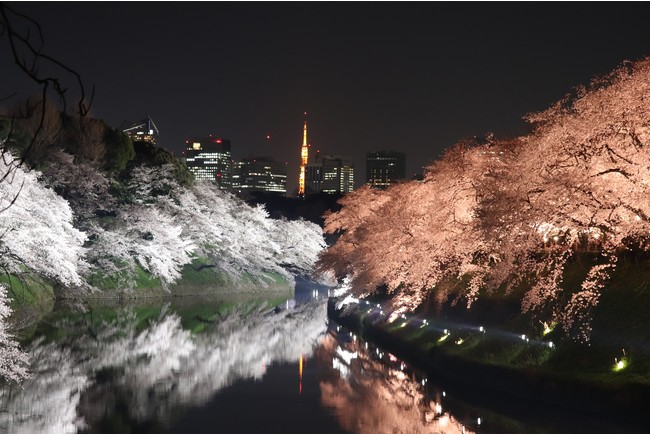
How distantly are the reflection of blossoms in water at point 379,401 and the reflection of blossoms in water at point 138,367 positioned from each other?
300 centimetres

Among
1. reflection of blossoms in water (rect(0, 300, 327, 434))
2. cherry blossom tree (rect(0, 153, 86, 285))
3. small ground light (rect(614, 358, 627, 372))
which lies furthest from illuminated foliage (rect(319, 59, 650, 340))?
cherry blossom tree (rect(0, 153, 86, 285))

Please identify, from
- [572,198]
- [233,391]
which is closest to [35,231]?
[233,391]

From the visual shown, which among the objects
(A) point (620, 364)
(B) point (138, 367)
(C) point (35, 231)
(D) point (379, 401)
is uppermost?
(C) point (35, 231)

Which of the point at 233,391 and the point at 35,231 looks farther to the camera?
the point at 35,231

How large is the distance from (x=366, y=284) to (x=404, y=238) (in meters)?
5.63

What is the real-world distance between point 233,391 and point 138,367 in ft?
16.3

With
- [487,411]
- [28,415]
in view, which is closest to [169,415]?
[28,415]

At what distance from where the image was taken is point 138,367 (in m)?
24.6

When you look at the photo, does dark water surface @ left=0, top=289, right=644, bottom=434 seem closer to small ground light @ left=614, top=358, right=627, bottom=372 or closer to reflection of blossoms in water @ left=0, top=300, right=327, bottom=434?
reflection of blossoms in water @ left=0, top=300, right=327, bottom=434

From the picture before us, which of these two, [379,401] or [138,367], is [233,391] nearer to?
[379,401]

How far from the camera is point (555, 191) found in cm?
1881

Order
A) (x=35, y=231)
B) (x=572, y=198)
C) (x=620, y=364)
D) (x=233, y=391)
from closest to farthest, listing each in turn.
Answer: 1. (x=620, y=364)
2. (x=572, y=198)
3. (x=233, y=391)
4. (x=35, y=231)

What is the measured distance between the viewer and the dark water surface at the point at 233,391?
16.3m

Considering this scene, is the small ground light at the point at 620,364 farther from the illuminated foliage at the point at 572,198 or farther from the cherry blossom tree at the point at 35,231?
the cherry blossom tree at the point at 35,231
